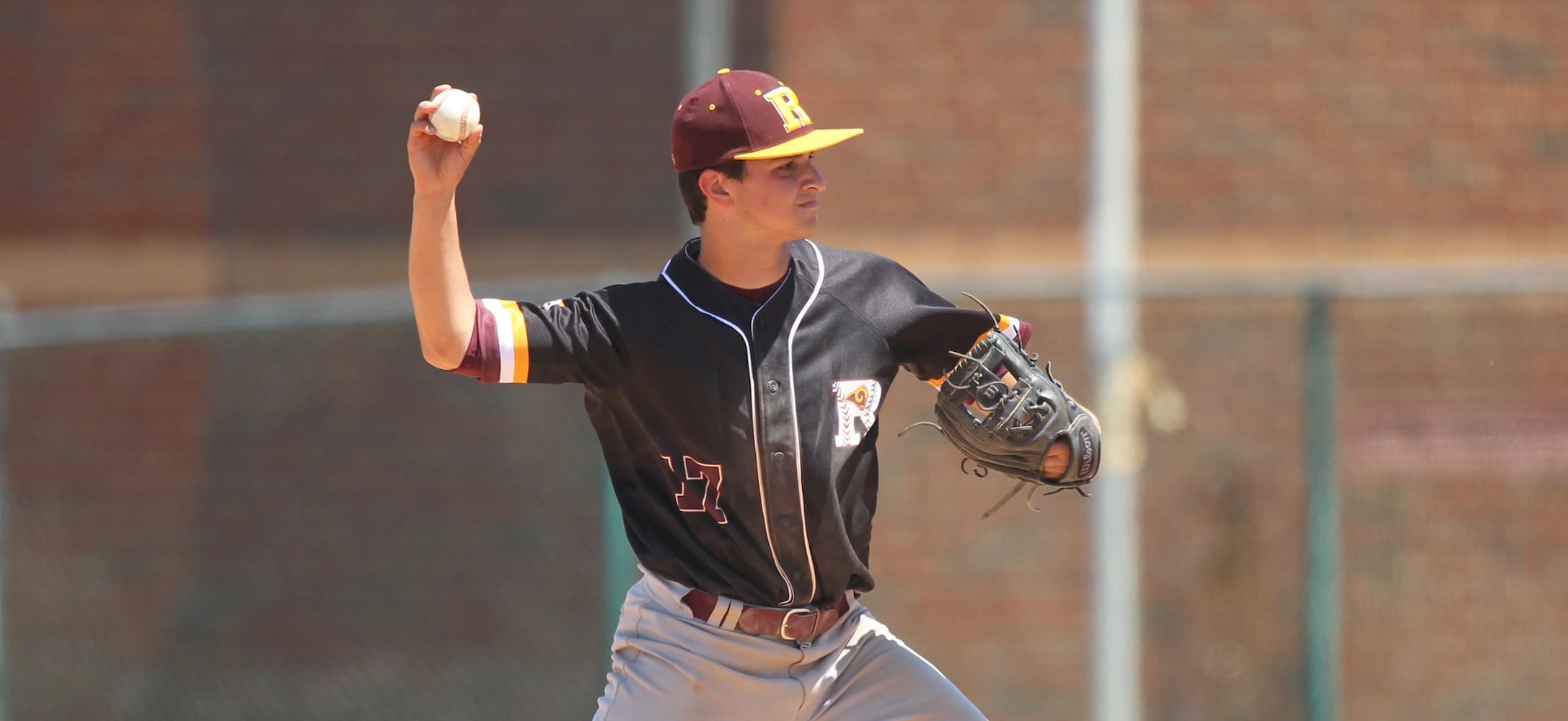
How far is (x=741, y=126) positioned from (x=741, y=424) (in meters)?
0.57

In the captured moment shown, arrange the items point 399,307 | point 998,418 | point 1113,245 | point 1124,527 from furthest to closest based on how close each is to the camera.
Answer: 1. point 1113,245
2. point 1124,527
3. point 399,307
4. point 998,418

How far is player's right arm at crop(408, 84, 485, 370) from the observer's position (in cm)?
270

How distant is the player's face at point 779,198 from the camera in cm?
299

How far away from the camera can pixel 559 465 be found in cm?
614

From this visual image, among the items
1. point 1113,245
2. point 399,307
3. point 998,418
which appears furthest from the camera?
point 1113,245

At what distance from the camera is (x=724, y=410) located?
9.68ft

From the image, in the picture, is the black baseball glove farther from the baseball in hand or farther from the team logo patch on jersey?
the baseball in hand

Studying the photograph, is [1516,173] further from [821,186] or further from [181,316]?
[181,316]

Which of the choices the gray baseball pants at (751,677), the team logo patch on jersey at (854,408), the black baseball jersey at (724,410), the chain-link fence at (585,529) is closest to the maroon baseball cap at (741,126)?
the black baseball jersey at (724,410)

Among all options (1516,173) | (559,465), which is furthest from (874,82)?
(1516,173)

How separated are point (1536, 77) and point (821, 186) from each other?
5.17 m

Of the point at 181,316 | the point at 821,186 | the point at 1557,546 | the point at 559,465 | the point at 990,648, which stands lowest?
the point at 990,648

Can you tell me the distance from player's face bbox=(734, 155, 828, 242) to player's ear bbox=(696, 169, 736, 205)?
0.02m

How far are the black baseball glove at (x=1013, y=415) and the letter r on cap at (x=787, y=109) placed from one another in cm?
55
